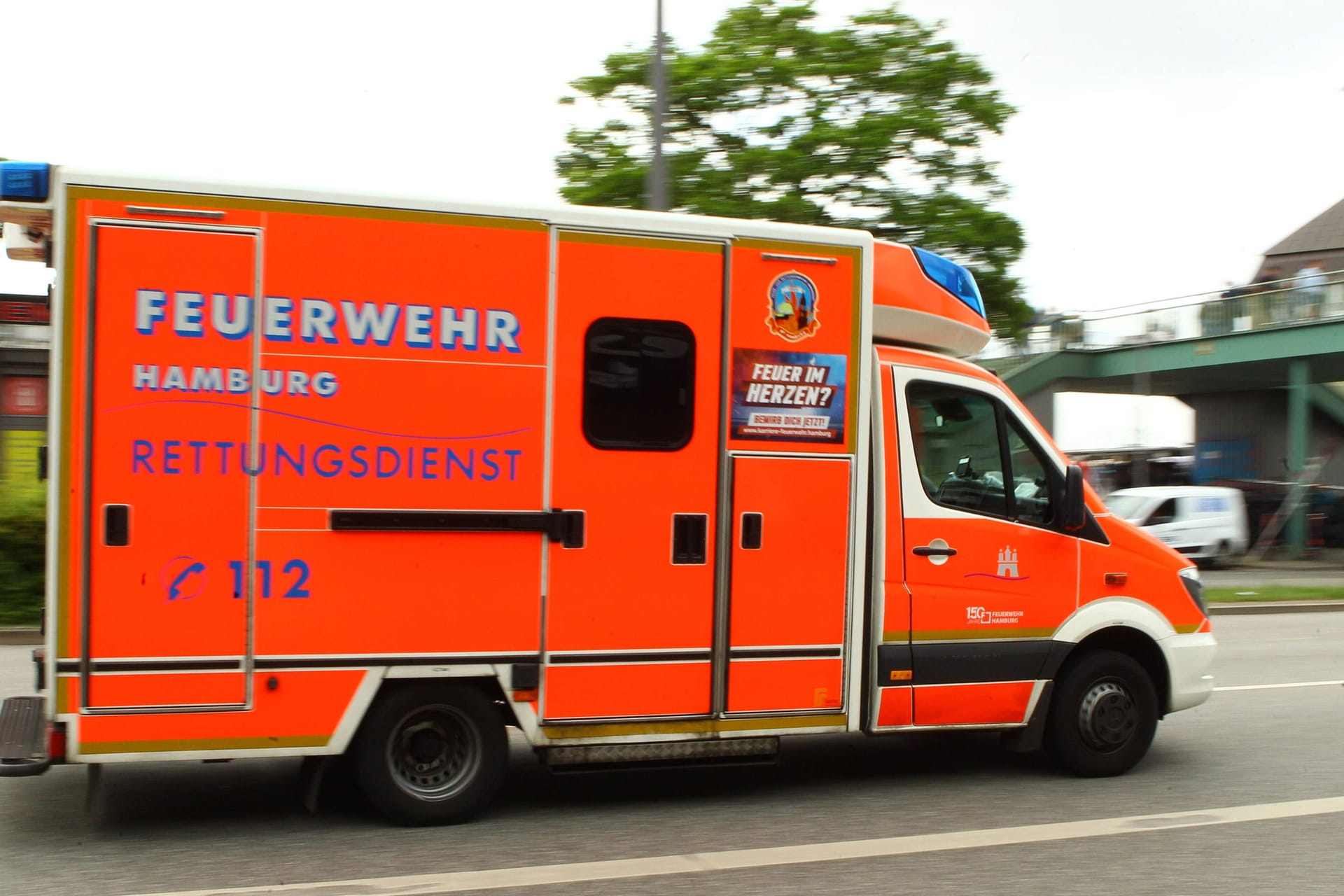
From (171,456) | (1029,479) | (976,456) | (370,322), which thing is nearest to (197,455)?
(171,456)

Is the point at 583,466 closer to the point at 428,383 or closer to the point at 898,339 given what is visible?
the point at 428,383

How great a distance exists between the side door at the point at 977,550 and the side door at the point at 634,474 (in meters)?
1.14

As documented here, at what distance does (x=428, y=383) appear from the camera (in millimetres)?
5535

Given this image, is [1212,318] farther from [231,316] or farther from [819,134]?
[231,316]

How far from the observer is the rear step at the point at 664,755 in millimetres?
5832

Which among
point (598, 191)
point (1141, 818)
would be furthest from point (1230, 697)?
point (598, 191)

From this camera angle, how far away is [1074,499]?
262 inches

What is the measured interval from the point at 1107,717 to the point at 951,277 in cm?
253

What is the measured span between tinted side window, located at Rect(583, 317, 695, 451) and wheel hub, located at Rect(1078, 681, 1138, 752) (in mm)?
2760

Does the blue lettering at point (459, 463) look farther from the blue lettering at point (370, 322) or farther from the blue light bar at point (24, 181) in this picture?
the blue light bar at point (24, 181)

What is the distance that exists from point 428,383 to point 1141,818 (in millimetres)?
3942

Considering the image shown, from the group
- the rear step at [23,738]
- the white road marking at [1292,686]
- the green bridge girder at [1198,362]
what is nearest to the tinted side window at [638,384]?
the rear step at [23,738]

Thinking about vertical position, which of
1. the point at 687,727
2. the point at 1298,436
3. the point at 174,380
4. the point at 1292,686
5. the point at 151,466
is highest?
the point at 1298,436

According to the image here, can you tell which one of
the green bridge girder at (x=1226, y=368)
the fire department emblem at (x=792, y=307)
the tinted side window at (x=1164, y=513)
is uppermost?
the green bridge girder at (x=1226, y=368)
